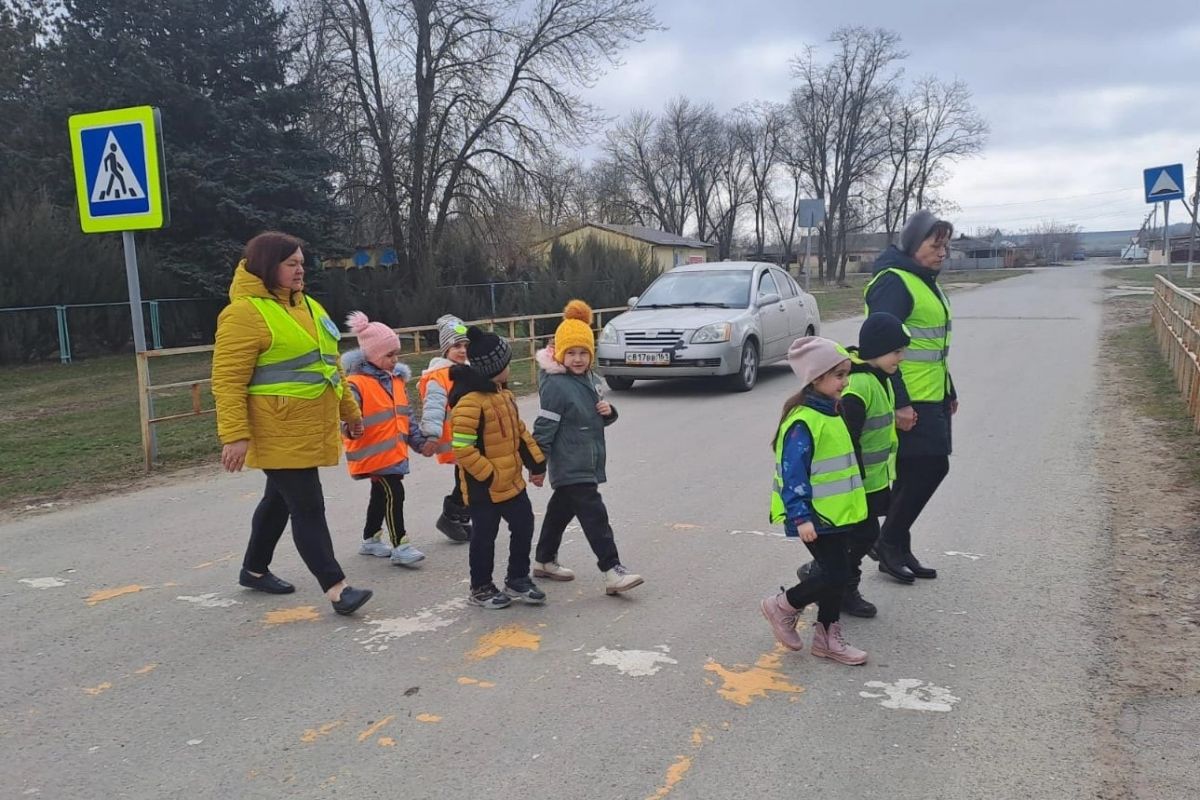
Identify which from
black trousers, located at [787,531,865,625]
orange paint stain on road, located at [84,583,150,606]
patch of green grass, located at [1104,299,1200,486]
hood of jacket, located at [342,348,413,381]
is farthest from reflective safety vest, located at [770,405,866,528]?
patch of green grass, located at [1104,299,1200,486]

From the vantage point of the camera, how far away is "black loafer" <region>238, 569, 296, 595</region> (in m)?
4.82

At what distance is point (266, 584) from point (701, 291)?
8998 millimetres

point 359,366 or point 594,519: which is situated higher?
point 359,366

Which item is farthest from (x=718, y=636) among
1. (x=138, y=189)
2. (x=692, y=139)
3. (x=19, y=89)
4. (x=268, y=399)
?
(x=692, y=139)

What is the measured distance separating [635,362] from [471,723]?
8.59m

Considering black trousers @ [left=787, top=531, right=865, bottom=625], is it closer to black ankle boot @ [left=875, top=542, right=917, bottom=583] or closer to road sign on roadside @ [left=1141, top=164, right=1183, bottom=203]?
black ankle boot @ [left=875, top=542, right=917, bottom=583]

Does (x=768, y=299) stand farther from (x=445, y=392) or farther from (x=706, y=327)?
(x=445, y=392)

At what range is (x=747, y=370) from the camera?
12094 millimetres

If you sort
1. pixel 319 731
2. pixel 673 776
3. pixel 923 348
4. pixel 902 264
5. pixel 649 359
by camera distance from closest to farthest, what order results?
pixel 673 776
pixel 319 731
pixel 923 348
pixel 902 264
pixel 649 359

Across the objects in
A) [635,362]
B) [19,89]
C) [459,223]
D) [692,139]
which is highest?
[692,139]

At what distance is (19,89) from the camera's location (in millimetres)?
24359

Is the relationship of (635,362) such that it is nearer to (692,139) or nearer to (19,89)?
(19,89)

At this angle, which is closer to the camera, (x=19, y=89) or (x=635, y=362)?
(x=635, y=362)

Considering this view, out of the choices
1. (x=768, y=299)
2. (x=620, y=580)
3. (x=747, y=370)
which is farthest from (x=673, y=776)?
(x=768, y=299)
